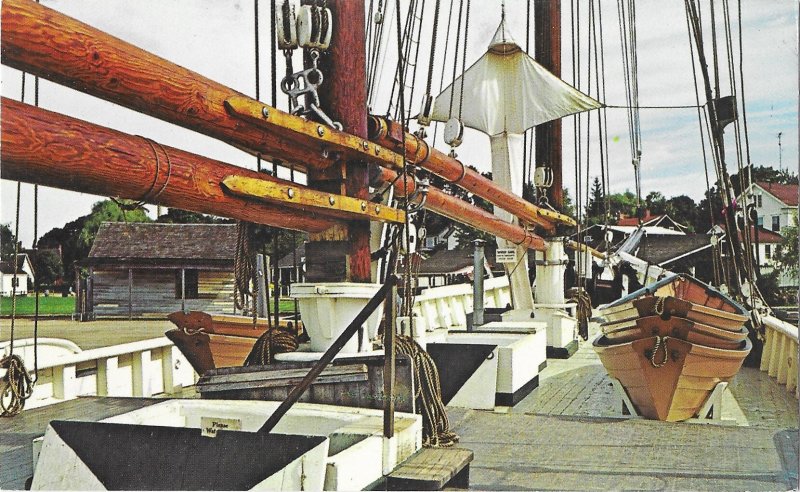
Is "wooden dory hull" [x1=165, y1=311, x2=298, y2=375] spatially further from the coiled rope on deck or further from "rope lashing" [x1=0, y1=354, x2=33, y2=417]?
the coiled rope on deck

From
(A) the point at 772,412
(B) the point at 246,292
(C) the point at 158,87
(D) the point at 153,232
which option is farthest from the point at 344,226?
(D) the point at 153,232

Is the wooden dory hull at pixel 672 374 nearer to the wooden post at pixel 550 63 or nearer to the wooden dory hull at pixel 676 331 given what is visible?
the wooden dory hull at pixel 676 331

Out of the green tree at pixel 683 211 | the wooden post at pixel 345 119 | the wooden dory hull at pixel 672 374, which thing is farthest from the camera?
the green tree at pixel 683 211

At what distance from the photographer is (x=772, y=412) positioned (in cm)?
698

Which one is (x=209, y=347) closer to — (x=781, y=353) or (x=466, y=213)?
(x=466, y=213)

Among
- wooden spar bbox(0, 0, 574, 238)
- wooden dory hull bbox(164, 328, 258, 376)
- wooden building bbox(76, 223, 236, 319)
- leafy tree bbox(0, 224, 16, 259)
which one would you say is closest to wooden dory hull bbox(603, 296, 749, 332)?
wooden spar bbox(0, 0, 574, 238)

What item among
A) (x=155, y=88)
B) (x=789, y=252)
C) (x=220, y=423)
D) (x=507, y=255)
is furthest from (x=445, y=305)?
(x=155, y=88)

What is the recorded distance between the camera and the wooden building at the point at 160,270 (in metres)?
19.2

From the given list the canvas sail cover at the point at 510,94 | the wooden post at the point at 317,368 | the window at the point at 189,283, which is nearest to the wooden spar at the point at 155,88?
the wooden post at the point at 317,368

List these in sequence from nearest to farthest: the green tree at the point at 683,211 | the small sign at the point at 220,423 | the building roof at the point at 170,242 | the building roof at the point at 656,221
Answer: the small sign at the point at 220,423
the building roof at the point at 170,242
the green tree at the point at 683,211
the building roof at the point at 656,221

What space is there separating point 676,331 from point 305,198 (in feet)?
12.5

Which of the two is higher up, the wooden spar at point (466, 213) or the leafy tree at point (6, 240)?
the wooden spar at point (466, 213)

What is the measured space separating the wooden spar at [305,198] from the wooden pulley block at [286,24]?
33.9 inches

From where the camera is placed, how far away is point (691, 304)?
6344 mm
